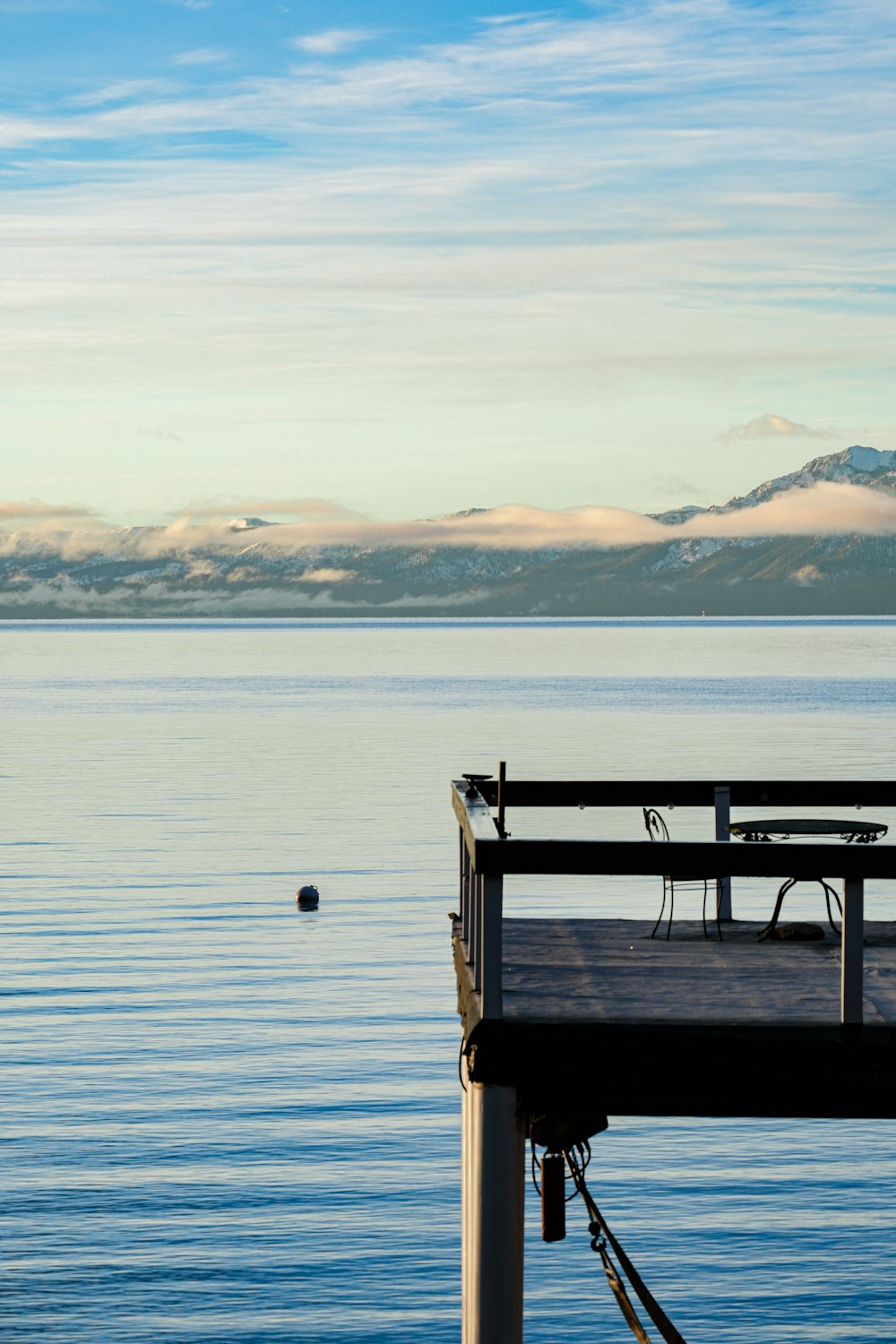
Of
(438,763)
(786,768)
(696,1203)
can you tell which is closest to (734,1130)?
(696,1203)

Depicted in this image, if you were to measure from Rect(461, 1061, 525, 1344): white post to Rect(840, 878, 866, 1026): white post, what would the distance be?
1.89m

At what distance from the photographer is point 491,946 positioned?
9.13m

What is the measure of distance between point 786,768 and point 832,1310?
4758 centimetres

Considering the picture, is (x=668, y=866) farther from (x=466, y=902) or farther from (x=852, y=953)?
(x=466, y=902)

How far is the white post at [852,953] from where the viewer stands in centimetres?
897

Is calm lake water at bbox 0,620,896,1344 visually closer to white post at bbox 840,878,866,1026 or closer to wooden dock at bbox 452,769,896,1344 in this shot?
wooden dock at bbox 452,769,896,1344

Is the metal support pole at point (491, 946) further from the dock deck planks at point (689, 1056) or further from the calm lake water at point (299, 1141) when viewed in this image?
the calm lake water at point (299, 1141)

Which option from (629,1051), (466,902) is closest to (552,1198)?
(466,902)

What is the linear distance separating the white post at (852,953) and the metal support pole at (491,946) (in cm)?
183

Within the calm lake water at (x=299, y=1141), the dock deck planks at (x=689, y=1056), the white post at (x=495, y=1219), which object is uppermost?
the dock deck planks at (x=689, y=1056)

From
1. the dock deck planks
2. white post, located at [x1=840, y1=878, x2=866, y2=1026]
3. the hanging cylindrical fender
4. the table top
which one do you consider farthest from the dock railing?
the table top

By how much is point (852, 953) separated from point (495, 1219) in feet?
7.89

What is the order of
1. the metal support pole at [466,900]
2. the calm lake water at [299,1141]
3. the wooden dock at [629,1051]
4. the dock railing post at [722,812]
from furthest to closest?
Answer: the calm lake water at [299,1141], the dock railing post at [722,812], the metal support pole at [466,900], the wooden dock at [629,1051]

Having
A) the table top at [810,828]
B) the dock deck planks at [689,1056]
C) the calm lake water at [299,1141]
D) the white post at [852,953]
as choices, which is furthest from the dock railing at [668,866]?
the calm lake water at [299,1141]
